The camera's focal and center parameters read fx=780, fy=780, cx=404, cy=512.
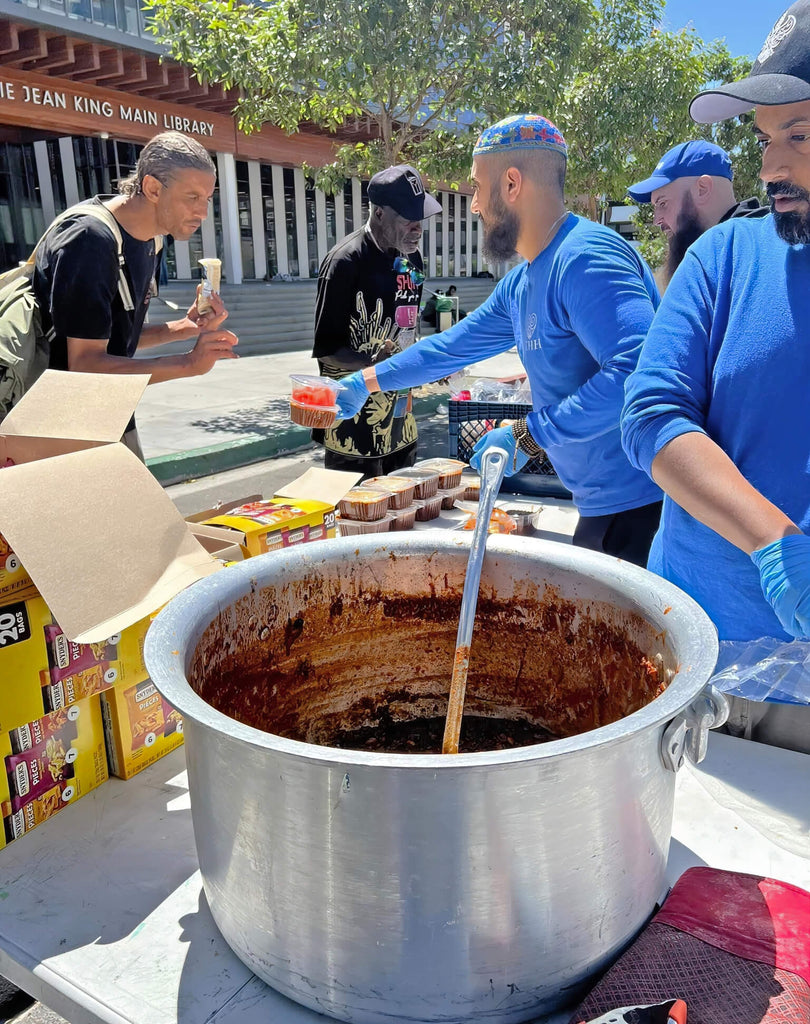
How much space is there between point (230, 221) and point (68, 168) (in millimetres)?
3404

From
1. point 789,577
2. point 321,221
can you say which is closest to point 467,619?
point 789,577

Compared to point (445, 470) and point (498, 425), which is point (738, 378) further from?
point (498, 425)

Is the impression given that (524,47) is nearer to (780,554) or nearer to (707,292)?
(707,292)

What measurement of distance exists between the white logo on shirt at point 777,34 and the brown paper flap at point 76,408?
126 cm

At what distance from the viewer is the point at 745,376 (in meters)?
1.36

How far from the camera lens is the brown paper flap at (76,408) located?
56.7 inches

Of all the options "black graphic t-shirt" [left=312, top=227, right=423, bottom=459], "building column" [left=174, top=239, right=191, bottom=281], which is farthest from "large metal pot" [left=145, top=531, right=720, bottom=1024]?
"building column" [left=174, top=239, right=191, bottom=281]

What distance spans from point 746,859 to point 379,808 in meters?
0.73

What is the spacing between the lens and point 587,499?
232 centimetres

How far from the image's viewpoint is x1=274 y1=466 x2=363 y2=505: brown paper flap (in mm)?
2256

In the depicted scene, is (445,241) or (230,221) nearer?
(230,221)

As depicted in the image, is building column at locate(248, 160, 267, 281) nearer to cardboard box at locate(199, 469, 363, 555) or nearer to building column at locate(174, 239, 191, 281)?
building column at locate(174, 239, 191, 281)

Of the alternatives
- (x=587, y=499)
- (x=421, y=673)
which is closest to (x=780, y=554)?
(x=421, y=673)

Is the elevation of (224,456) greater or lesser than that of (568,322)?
lesser
